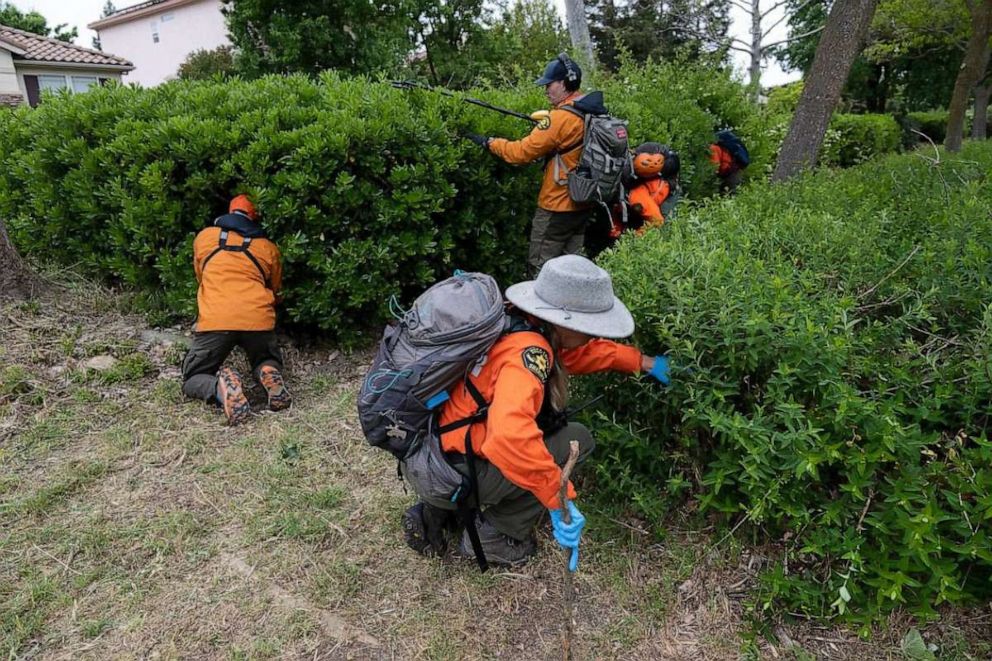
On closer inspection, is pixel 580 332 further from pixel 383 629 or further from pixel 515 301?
pixel 383 629

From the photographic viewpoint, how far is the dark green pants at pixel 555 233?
205 inches

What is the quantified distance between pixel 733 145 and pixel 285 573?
20.7ft

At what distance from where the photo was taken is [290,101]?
4637 millimetres

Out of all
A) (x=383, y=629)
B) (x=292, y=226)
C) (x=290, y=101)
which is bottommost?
(x=383, y=629)

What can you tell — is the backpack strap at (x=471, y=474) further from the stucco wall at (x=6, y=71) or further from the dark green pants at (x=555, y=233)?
the stucco wall at (x=6, y=71)

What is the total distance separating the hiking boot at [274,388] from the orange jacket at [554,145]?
2174mm

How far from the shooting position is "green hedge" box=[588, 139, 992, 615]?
2.21m

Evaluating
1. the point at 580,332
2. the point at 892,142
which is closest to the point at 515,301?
the point at 580,332

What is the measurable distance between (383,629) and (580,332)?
140cm

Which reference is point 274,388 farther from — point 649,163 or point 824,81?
point 824,81

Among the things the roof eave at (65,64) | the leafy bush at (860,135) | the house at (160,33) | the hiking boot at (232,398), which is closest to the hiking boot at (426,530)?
the hiking boot at (232,398)

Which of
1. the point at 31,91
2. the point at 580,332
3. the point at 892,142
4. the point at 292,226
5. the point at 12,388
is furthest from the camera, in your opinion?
the point at 31,91

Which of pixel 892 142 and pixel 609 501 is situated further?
pixel 892 142

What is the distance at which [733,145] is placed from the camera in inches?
283
